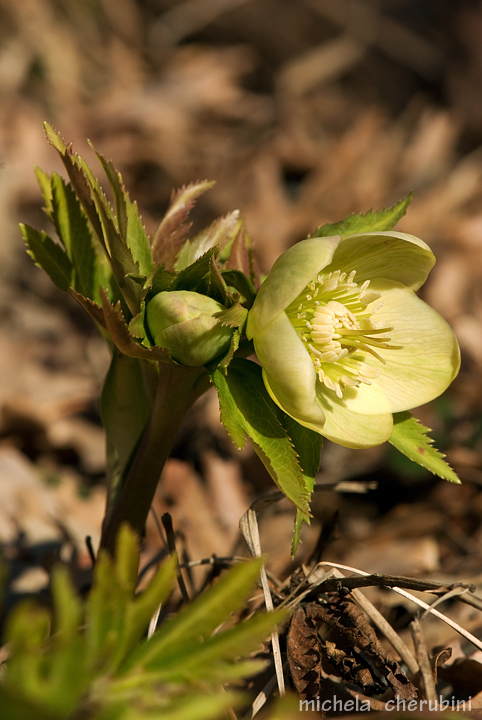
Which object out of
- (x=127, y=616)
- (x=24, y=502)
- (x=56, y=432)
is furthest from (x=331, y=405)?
(x=56, y=432)

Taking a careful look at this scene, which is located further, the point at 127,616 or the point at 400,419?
the point at 400,419

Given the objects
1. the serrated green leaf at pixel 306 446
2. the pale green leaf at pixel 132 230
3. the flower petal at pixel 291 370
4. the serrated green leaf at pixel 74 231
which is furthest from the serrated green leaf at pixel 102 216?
the serrated green leaf at pixel 306 446

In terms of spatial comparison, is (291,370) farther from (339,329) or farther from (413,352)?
(413,352)

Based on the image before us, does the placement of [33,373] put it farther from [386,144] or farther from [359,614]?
[386,144]

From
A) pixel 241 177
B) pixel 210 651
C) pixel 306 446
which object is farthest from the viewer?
pixel 241 177

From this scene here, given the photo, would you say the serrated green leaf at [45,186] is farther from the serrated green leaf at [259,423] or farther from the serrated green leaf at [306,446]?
the serrated green leaf at [306,446]

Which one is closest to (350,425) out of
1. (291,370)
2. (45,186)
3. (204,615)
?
(291,370)

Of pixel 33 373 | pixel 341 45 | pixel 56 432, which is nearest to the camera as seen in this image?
pixel 56 432
